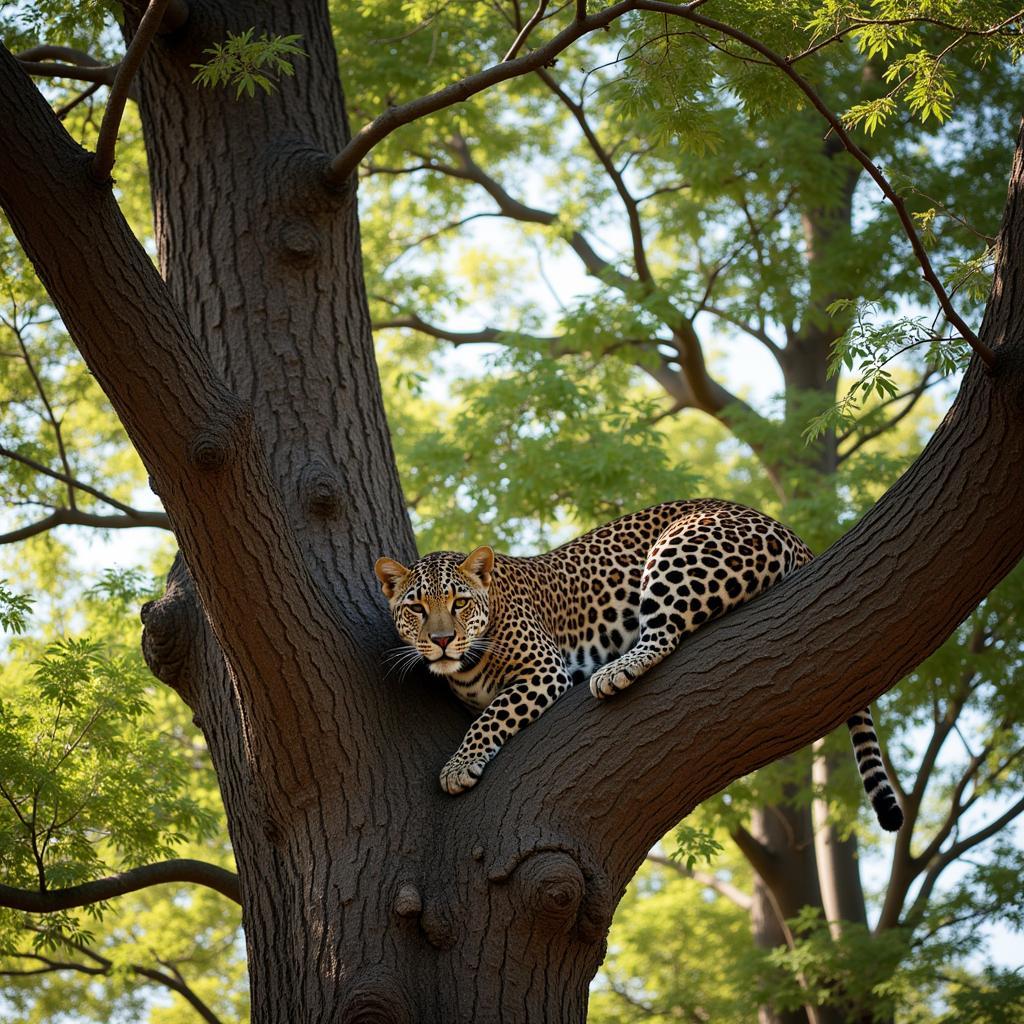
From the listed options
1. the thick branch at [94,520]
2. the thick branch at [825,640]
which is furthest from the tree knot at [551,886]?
the thick branch at [94,520]

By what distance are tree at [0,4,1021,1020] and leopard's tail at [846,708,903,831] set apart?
75 centimetres

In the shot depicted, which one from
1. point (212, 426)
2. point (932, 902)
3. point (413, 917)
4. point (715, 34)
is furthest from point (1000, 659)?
point (212, 426)

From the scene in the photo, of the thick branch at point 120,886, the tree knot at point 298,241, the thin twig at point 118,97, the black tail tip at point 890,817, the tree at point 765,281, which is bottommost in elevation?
the black tail tip at point 890,817

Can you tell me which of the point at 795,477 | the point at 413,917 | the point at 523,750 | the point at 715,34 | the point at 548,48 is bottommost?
the point at 413,917

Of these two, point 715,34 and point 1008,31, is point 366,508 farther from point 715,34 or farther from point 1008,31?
point 1008,31

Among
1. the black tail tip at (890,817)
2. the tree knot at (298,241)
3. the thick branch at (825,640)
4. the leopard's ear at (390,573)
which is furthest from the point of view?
the tree knot at (298,241)

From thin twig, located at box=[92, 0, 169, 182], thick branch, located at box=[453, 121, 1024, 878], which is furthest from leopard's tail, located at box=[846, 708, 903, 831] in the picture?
thin twig, located at box=[92, 0, 169, 182]

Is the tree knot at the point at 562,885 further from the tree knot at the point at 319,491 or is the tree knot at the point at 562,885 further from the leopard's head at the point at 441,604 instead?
the tree knot at the point at 319,491

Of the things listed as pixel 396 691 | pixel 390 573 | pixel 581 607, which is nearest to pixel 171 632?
pixel 390 573

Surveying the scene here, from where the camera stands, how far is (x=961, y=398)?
5133 mm

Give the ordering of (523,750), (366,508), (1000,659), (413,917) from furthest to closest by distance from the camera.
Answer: (1000,659)
(366,508)
(523,750)
(413,917)

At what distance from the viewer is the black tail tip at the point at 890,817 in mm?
5707

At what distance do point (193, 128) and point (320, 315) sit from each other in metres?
1.33

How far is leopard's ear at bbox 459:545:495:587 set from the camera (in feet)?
22.0
